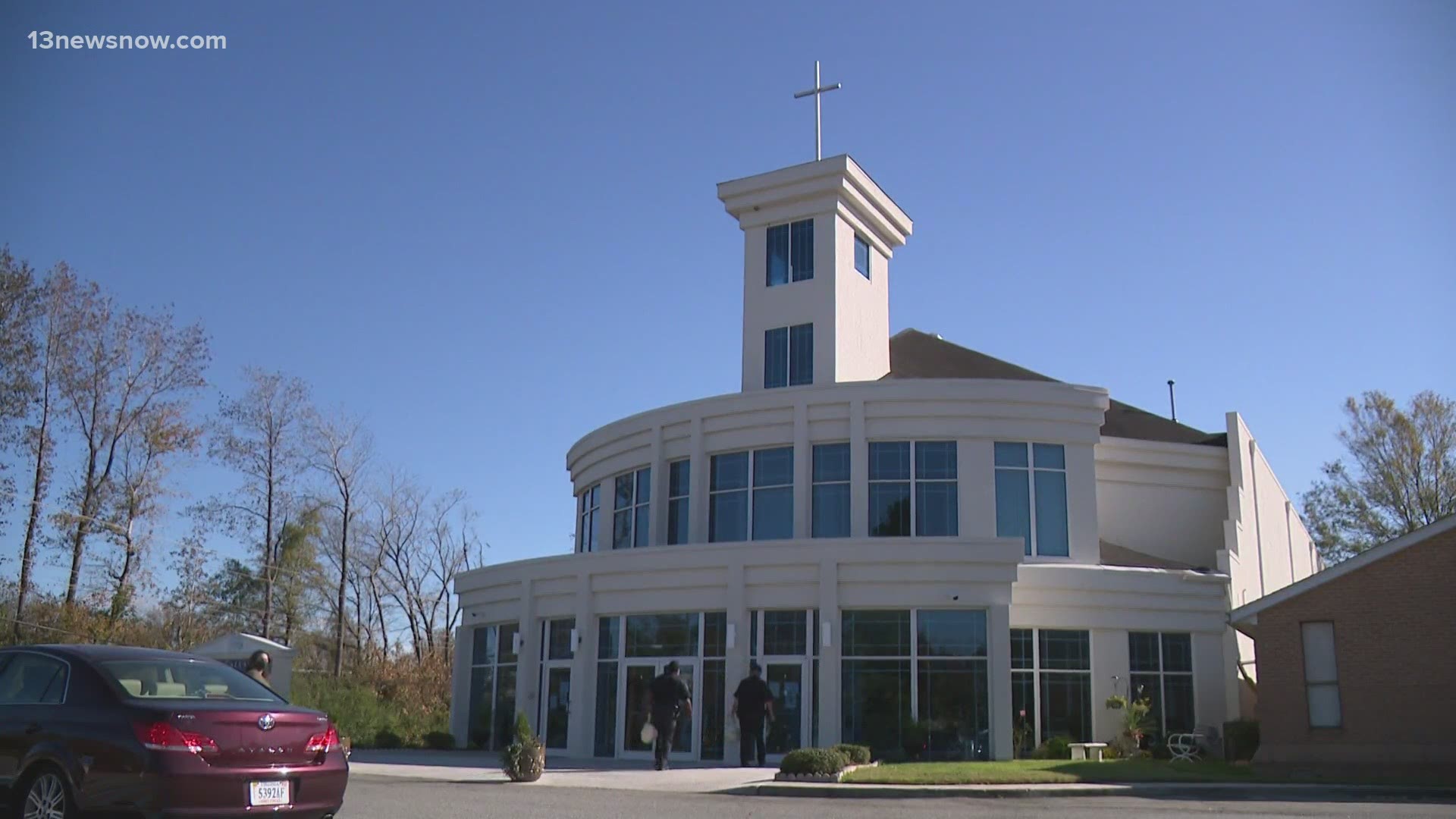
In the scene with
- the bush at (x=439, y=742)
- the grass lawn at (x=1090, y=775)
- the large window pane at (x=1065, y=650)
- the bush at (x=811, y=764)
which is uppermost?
the large window pane at (x=1065, y=650)

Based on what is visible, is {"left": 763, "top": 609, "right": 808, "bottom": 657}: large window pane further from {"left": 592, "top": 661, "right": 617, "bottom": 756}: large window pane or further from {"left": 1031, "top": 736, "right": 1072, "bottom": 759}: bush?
{"left": 1031, "top": 736, "right": 1072, "bottom": 759}: bush

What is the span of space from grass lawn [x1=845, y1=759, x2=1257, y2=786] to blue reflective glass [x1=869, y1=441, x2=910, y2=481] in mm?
7690

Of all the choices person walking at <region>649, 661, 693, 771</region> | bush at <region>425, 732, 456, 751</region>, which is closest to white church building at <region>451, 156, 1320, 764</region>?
bush at <region>425, 732, 456, 751</region>

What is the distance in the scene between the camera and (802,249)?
103 ft

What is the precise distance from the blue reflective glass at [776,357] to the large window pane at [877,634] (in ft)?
26.4

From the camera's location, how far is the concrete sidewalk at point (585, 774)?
17531 mm

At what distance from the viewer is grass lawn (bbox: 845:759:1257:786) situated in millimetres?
17172

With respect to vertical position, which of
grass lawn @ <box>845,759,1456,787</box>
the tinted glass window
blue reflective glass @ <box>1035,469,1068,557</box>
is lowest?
grass lawn @ <box>845,759,1456,787</box>

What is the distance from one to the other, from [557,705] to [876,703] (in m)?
7.35

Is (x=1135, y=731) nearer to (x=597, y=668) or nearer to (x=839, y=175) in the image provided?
(x=597, y=668)

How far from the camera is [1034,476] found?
87.9ft

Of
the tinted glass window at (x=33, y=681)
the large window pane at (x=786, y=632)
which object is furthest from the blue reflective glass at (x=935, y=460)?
the tinted glass window at (x=33, y=681)

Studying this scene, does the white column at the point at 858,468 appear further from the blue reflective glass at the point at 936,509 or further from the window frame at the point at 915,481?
the blue reflective glass at the point at 936,509

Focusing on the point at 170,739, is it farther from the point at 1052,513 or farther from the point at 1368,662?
the point at 1052,513
